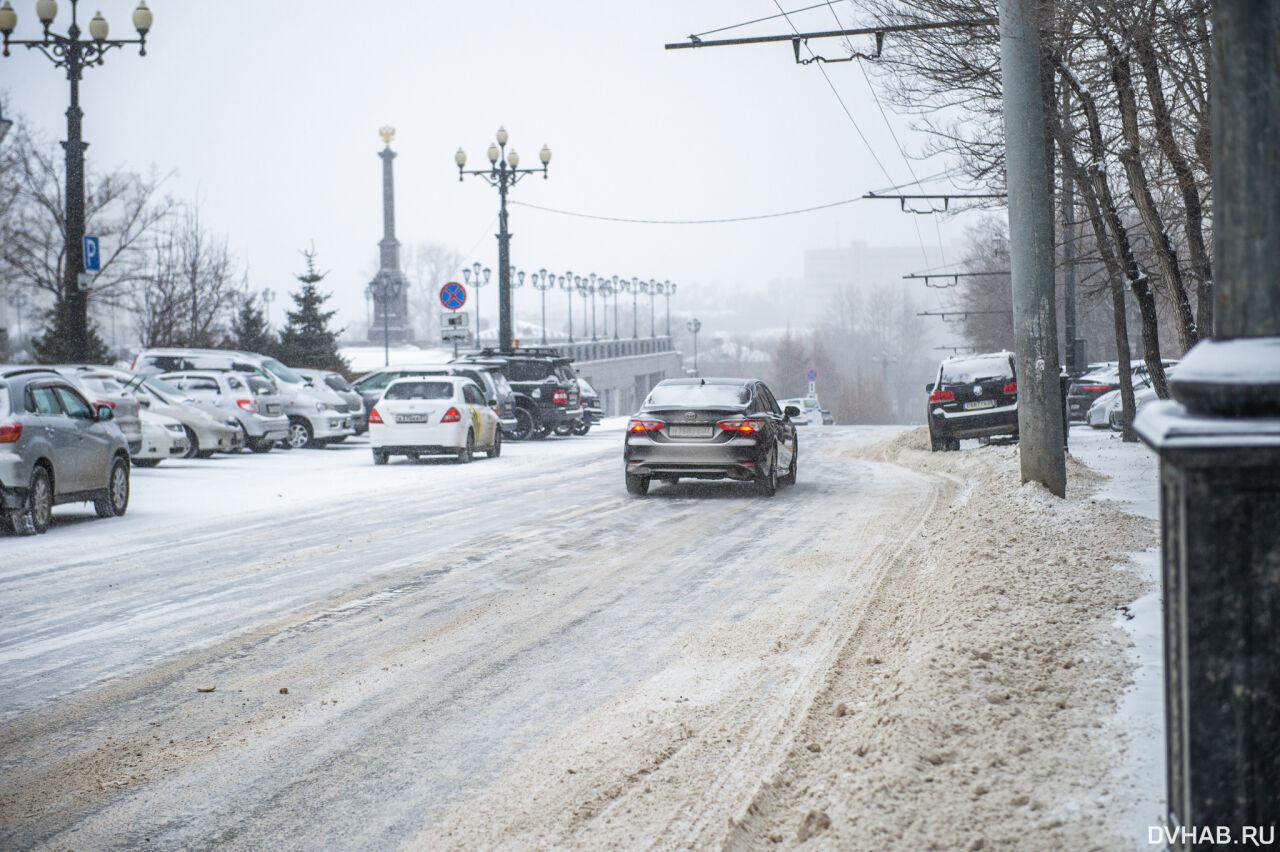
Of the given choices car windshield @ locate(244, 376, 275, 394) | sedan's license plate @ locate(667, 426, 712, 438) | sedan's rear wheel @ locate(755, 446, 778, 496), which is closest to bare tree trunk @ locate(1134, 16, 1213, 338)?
sedan's rear wheel @ locate(755, 446, 778, 496)

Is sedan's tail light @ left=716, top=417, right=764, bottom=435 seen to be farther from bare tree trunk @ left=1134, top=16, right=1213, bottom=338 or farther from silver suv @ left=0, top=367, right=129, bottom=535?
silver suv @ left=0, top=367, right=129, bottom=535

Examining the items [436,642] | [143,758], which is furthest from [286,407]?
[143,758]

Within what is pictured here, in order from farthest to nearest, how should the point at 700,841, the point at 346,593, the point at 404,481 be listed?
the point at 404,481, the point at 346,593, the point at 700,841

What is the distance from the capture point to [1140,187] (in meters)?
15.5

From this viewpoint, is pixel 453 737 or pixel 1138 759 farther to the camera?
pixel 453 737

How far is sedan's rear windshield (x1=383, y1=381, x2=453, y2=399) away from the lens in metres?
22.9

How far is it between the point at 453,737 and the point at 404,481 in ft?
46.2

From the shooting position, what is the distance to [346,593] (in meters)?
8.63

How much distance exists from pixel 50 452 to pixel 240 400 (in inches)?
486

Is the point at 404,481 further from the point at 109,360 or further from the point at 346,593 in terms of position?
the point at 109,360

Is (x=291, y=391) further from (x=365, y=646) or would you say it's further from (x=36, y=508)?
(x=365, y=646)

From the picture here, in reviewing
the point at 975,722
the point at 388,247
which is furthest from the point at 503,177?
the point at 388,247

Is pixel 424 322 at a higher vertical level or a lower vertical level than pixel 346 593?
higher

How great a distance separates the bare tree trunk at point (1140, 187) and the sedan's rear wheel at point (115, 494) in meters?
11.8
